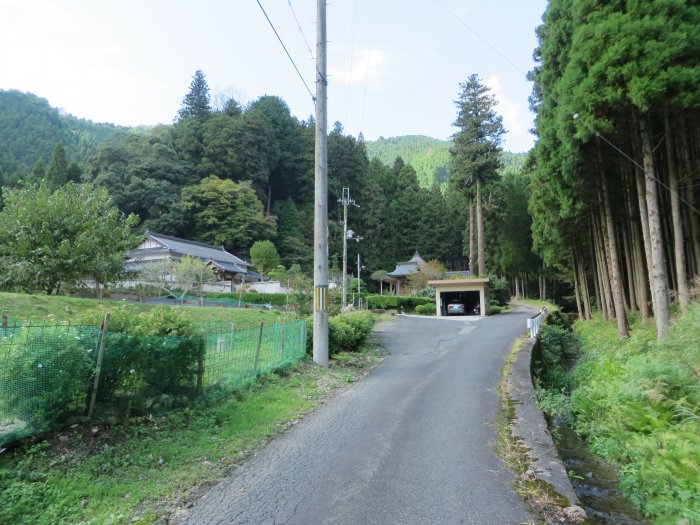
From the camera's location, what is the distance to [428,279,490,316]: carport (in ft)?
89.7

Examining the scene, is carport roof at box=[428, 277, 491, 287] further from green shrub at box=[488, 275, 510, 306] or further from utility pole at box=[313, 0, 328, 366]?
utility pole at box=[313, 0, 328, 366]

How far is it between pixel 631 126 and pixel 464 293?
2060 centimetres

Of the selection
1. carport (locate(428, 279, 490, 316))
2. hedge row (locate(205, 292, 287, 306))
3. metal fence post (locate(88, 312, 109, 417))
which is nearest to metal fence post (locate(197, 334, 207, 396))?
metal fence post (locate(88, 312, 109, 417))

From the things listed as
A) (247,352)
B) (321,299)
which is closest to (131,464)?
(247,352)

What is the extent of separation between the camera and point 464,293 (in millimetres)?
29844

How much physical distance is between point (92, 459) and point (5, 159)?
2366 inches

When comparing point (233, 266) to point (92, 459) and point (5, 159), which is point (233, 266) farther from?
point (92, 459)

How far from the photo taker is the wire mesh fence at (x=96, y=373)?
3736 mm

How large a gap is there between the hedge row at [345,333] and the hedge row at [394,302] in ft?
50.5

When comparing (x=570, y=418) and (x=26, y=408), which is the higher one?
(x=26, y=408)

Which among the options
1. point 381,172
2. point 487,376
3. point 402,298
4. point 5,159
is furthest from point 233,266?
point 487,376

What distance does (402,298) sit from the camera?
30844mm

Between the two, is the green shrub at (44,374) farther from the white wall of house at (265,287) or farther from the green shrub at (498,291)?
the green shrub at (498,291)

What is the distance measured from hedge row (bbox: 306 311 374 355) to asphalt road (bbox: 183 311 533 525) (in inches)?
126
